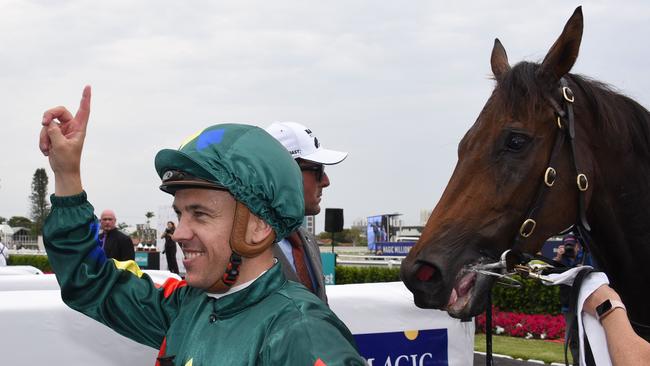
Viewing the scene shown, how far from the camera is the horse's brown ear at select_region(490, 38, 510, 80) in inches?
118

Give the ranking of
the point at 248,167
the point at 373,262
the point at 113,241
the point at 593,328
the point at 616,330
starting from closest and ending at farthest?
1. the point at 248,167
2. the point at 616,330
3. the point at 593,328
4. the point at 113,241
5. the point at 373,262

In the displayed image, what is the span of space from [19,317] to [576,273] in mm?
1881

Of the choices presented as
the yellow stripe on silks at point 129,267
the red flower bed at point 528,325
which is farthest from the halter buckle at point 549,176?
the red flower bed at point 528,325

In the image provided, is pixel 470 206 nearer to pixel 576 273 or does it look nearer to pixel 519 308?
pixel 576 273

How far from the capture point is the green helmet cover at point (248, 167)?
5.08 feet

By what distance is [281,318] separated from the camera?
4.77 feet

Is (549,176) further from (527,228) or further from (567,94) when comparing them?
(567,94)

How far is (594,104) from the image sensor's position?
8.83ft

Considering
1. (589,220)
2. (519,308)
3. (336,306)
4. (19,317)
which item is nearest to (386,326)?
(336,306)

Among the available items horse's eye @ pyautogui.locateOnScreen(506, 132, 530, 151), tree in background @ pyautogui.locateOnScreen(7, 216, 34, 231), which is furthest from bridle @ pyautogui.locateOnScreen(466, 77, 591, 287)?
tree in background @ pyautogui.locateOnScreen(7, 216, 34, 231)

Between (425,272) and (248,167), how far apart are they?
3.58ft

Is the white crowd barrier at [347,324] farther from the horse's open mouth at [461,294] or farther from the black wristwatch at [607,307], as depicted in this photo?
the black wristwatch at [607,307]

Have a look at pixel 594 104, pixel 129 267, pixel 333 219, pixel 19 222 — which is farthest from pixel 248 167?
pixel 19 222

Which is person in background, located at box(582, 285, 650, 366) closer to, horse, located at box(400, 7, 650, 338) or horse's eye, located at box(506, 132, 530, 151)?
horse, located at box(400, 7, 650, 338)
